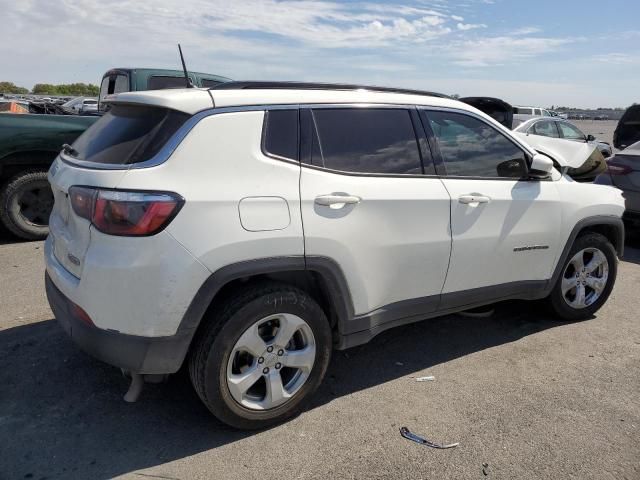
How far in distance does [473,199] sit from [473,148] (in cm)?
41

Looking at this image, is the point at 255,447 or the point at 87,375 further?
the point at 87,375

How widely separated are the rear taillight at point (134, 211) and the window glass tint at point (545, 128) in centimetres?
1167

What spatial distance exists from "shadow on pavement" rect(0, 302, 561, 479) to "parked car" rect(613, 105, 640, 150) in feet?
26.4

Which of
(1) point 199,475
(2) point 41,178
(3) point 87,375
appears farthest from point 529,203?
(2) point 41,178

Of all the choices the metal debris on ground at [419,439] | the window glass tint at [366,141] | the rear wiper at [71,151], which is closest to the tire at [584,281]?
the window glass tint at [366,141]

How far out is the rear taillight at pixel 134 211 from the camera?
243cm

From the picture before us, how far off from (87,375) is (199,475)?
49.4 inches

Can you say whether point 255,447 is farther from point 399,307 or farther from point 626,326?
point 626,326

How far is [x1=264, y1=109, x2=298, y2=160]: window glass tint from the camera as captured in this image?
2.80 meters

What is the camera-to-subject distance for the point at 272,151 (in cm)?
279

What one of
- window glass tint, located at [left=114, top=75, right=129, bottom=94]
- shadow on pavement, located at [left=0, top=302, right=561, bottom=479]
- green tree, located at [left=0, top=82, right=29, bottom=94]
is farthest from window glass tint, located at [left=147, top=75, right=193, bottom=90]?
green tree, located at [left=0, top=82, right=29, bottom=94]

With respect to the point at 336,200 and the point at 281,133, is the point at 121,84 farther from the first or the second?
the point at 336,200

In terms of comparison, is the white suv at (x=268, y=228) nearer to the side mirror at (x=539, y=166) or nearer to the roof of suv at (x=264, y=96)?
the roof of suv at (x=264, y=96)

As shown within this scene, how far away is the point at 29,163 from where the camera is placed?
5.98 metres
